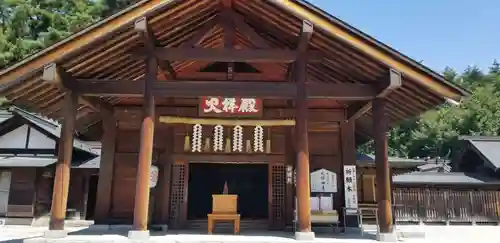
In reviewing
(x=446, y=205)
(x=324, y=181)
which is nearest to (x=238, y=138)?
(x=324, y=181)

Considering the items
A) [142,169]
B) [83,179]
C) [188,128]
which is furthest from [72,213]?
[142,169]

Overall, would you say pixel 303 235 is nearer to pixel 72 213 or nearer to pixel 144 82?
pixel 144 82

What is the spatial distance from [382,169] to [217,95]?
12.8 ft

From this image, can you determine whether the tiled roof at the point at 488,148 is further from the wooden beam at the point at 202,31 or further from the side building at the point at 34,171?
the side building at the point at 34,171

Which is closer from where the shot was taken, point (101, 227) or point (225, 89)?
point (225, 89)

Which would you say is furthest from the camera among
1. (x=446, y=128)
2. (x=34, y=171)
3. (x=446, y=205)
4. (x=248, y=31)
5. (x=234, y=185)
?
(x=446, y=128)

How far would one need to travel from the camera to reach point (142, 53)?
28.9 feet

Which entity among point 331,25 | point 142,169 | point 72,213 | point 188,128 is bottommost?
point 72,213

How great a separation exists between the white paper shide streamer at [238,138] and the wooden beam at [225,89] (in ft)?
9.66

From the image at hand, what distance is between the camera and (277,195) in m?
11.6

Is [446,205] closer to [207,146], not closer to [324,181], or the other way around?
[324,181]

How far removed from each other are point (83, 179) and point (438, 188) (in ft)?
65.4

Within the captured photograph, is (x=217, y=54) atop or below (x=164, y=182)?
atop

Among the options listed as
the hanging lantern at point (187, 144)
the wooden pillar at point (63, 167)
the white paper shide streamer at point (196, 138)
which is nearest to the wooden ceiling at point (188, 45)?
the wooden pillar at point (63, 167)
